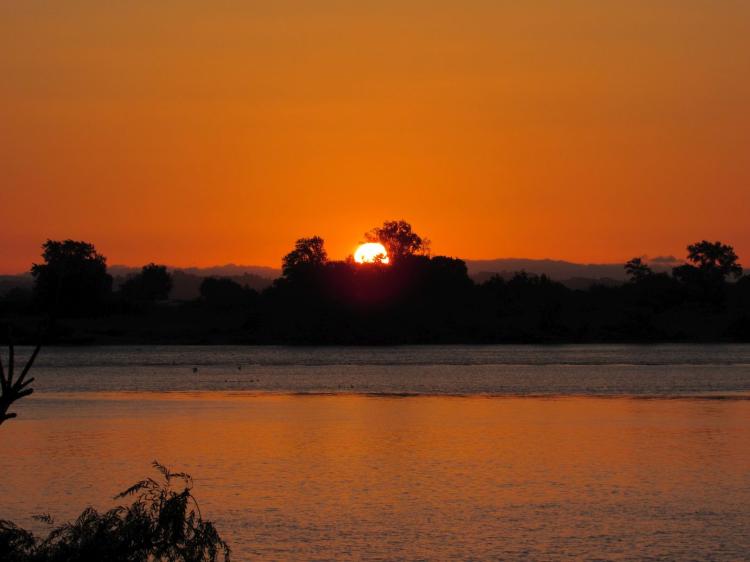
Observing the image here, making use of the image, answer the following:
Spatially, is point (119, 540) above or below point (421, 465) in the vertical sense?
above

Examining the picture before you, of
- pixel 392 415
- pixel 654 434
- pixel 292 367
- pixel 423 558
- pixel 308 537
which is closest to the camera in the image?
pixel 423 558

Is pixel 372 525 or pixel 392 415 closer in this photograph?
pixel 372 525

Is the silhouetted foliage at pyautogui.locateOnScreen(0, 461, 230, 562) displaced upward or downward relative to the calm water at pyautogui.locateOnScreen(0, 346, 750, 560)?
upward

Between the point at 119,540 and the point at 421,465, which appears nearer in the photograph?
the point at 119,540

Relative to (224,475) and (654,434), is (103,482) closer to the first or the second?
(224,475)

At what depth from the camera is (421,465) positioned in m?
38.3

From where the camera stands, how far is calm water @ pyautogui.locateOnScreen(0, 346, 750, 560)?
25984mm

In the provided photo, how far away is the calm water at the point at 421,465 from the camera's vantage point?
26.0m

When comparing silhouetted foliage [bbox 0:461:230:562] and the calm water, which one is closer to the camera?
silhouetted foliage [bbox 0:461:230:562]

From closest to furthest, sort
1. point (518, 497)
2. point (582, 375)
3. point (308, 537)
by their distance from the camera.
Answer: point (308, 537), point (518, 497), point (582, 375)

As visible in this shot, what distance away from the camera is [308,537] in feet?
85.9

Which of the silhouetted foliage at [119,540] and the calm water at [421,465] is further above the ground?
the silhouetted foliage at [119,540]

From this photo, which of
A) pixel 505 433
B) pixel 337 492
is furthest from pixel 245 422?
pixel 337 492

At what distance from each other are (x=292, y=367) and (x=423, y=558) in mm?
101186
